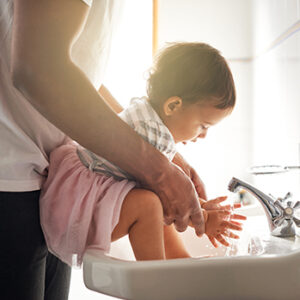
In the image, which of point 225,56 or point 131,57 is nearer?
point 131,57

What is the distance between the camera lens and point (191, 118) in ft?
2.26

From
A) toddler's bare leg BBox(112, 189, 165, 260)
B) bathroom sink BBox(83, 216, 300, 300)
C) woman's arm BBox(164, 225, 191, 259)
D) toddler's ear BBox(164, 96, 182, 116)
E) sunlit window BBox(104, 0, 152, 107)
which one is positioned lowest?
woman's arm BBox(164, 225, 191, 259)

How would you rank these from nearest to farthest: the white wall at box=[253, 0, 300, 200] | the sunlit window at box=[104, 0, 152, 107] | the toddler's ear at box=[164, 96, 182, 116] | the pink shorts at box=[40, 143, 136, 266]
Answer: the pink shorts at box=[40, 143, 136, 266], the toddler's ear at box=[164, 96, 182, 116], the white wall at box=[253, 0, 300, 200], the sunlit window at box=[104, 0, 152, 107]

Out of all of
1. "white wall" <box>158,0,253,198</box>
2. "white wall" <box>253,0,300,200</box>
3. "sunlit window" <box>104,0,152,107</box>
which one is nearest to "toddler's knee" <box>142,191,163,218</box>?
"white wall" <box>253,0,300,200</box>

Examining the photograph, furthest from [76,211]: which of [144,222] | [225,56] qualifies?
[225,56]

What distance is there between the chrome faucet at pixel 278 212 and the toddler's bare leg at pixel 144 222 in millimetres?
237

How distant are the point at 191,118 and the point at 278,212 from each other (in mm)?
258

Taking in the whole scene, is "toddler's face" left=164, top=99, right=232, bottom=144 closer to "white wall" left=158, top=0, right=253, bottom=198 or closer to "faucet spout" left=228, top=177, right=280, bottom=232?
"faucet spout" left=228, top=177, right=280, bottom=232

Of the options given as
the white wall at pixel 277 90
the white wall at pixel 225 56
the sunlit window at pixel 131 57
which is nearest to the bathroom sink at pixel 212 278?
the white wall at pixel 277 90

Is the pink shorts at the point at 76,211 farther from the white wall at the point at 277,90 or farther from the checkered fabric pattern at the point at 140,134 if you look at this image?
the white wall at the point at 277,90

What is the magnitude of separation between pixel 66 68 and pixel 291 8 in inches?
37.7

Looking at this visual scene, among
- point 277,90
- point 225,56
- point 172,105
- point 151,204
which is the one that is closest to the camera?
point 151,204

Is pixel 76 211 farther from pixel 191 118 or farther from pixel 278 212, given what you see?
pixel 278 212

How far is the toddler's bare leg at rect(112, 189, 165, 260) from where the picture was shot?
53 centimetres
